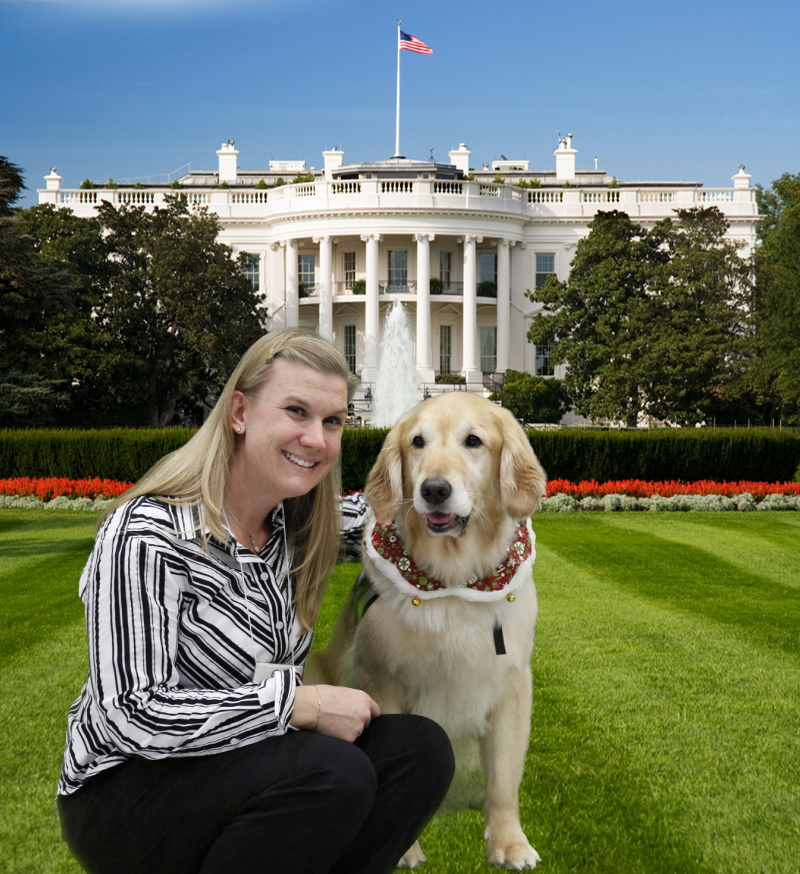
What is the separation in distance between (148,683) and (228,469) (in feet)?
2.15

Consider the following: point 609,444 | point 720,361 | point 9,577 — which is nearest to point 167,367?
point 720,361

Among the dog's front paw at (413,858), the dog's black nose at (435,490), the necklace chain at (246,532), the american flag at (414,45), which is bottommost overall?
the dog's front paw at (413,858)

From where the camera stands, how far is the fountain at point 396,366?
113ft

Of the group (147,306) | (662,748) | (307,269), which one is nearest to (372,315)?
(307,269)

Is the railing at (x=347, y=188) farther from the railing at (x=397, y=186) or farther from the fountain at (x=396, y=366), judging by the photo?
the fountain at (x=396, y=366)

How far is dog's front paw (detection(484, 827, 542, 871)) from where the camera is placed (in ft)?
10.1

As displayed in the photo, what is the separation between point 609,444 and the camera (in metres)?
15.9

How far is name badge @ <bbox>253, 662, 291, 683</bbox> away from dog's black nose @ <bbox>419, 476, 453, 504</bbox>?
2.54 ft

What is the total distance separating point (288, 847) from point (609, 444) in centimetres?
1430

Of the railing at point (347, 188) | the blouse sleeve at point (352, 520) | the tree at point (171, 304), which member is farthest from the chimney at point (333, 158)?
the blouse sleeve at point (352, 520)

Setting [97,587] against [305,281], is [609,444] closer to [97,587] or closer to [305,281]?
A: [97,587]

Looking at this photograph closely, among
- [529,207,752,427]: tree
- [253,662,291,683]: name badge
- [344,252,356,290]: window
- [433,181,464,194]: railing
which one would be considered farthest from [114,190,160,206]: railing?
[253,662,291,683]: name badge

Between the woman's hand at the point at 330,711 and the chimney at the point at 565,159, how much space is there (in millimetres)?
53874

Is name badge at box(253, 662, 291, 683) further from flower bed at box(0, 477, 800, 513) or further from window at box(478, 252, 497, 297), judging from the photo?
window at box(478, 252, 497, 297)
